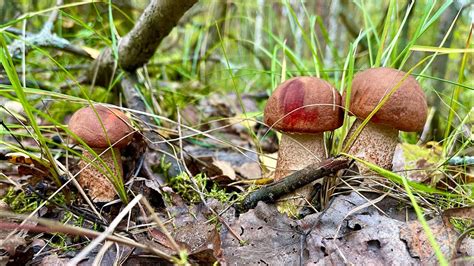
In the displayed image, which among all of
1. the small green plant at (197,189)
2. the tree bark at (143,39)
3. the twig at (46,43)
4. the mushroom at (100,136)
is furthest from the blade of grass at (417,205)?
the twig at (46,43)

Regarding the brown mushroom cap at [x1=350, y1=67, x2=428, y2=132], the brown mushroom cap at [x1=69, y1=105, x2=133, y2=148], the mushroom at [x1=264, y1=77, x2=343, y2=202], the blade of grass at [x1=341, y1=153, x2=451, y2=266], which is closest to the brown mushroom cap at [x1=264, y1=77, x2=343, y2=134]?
the mushroom at [x1=264, y1=77, x2=343, y2=202]

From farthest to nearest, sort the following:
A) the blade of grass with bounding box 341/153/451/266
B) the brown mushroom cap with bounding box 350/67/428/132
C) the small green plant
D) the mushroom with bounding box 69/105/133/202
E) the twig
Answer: the twig
the small green plant
the mushroom with bounding box 69/105/133/202
the brown mushroom cap with bounding box 350/67/428/132
the blade of grass with bounding box 341/153/451/266

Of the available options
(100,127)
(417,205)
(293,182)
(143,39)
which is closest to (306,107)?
(293,182)

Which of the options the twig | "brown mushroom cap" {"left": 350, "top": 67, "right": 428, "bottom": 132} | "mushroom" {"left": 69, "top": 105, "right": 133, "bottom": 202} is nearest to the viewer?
"brown mushroom cap" {"left": 350, "top": 67, "right": 428, "bottom": 132}

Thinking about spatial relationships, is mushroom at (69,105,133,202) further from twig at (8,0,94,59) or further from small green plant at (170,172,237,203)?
twig at (8,0,94,59)

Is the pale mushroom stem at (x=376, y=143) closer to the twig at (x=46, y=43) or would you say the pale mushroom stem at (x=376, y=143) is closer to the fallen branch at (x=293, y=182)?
the fallen branch at (x=293, y=182)

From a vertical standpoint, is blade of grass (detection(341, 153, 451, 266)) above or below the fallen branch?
above
